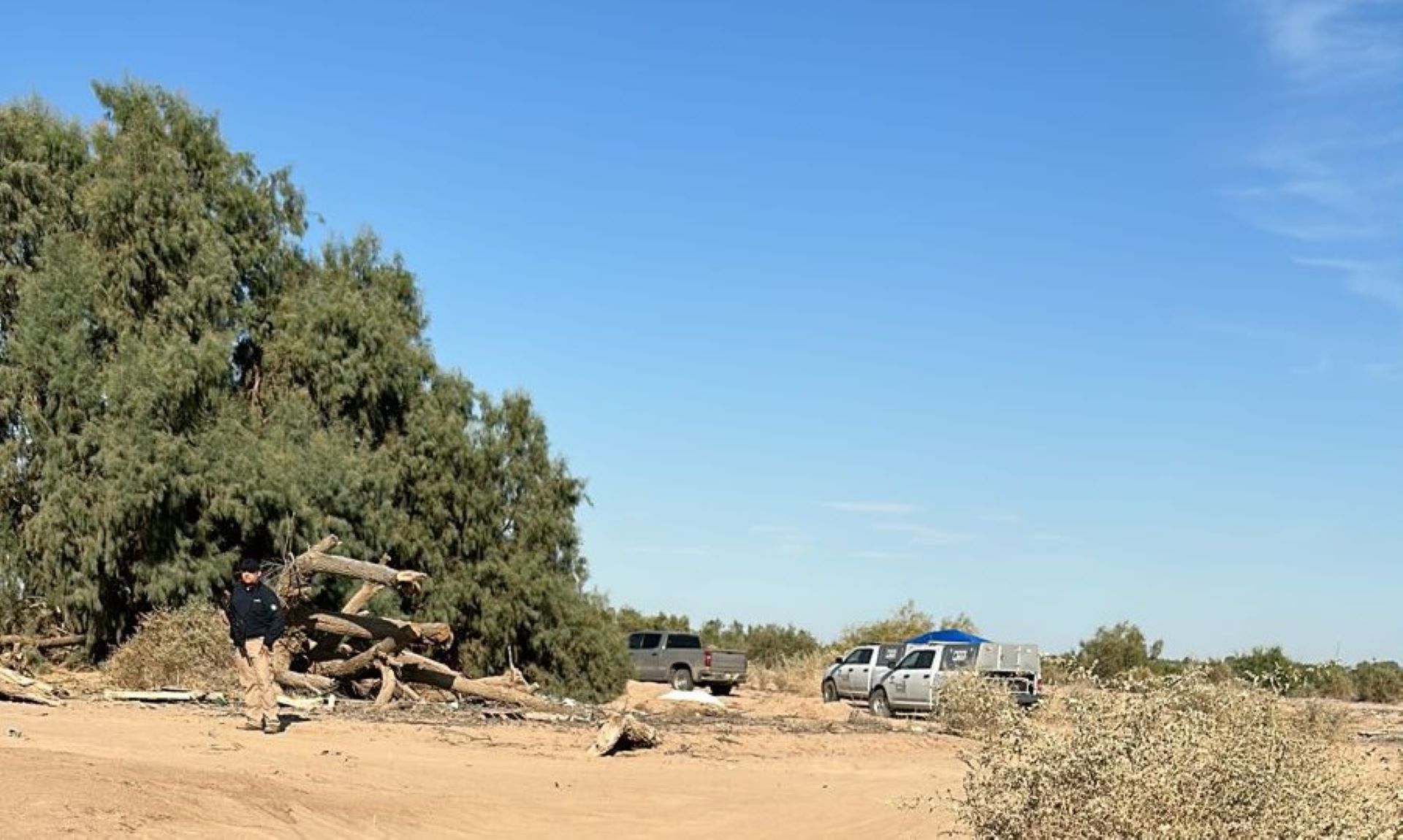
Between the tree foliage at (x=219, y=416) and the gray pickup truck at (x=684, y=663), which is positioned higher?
the tree foliage at (x=219, y=416)

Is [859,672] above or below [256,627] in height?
above

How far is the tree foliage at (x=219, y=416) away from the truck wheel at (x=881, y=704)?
5969 millimetres

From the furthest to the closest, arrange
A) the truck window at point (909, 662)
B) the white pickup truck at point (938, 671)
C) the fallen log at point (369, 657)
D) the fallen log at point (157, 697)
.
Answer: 1. the truck window at point (909, 662)
2. the white pickup truck at point (938, 671)
3. the fallen log at point (369, 657)
4. the fallen log at point (157, 697)

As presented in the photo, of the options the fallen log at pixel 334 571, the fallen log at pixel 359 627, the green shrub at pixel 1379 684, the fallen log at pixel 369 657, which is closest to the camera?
the fallen log at pixel 334 571

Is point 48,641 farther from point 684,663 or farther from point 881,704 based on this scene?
point 684,663

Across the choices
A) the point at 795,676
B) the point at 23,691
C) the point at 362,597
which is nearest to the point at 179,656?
the point at 362,597

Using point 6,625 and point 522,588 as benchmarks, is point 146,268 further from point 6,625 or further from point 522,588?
point 522,588

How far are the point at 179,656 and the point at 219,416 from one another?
6.59 m

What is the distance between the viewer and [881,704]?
1266 inches

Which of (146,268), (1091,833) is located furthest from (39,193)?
(1091,833)

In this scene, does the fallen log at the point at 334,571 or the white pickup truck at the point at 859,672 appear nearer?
the fallen log at the point at 334,571

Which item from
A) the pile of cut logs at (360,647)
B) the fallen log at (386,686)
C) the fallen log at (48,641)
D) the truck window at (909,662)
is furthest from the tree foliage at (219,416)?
the truck window at (909,662)

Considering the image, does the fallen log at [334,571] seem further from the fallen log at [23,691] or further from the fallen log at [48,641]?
the fallen log at [48,641]

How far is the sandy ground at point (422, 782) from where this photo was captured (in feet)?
34.1
